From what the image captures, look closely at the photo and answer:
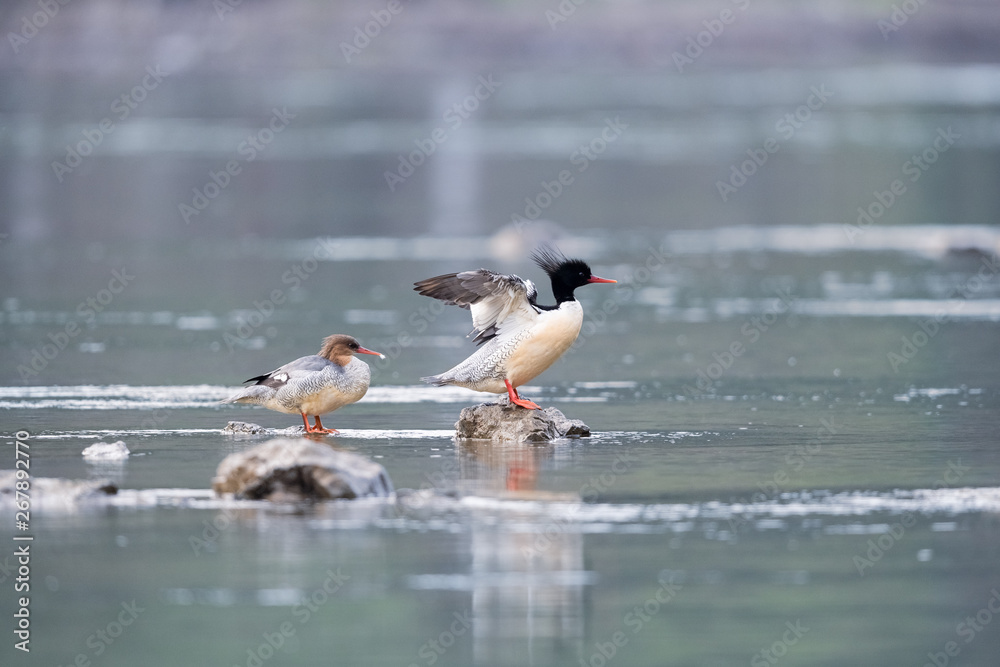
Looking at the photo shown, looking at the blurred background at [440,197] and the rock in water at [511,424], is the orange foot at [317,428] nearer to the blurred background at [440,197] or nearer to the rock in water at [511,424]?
the rock in water at [511,424]

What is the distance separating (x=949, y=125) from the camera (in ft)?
179

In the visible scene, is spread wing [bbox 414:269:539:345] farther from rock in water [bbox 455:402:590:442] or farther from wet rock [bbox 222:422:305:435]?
wet rock [bbox 222:422:305:435]

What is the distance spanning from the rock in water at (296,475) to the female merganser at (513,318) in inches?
92.8

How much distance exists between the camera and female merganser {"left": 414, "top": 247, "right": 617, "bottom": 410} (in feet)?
40.7

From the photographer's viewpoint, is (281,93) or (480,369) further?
(281,93)

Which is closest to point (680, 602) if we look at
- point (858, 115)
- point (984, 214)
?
point (984, 214)

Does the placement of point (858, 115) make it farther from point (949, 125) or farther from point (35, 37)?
point (35, 37)

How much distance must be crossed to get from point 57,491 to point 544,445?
329cm

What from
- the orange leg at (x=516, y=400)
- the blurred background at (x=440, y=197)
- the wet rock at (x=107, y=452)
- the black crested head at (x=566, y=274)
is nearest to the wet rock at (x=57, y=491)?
the wet rock at (x=107, y=452)

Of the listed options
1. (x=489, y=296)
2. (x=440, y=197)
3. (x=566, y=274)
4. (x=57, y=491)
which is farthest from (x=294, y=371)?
(x=440, y=197)

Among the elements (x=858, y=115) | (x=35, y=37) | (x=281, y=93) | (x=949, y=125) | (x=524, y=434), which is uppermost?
(x=35, y=37)

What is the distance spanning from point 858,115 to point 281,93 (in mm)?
30473

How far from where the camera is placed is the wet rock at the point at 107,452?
11.4 metres

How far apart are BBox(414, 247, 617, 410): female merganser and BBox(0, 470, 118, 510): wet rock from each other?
114 inches
